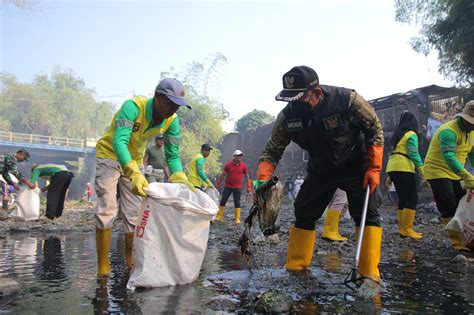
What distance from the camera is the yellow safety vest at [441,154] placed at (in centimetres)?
498

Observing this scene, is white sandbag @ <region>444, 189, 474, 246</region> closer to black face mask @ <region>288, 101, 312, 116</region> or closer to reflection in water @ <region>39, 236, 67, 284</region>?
black face mask @ <region>288, 101, 312, 116</region>

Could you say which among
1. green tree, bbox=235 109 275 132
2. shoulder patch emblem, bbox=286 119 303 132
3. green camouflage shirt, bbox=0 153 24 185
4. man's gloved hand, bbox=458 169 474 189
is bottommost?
green camouflage shirt, bbox=0 153 24 185

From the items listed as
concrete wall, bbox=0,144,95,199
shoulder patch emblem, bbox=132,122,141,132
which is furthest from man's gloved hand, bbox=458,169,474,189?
concrete wall, bbox=0,144,95,199

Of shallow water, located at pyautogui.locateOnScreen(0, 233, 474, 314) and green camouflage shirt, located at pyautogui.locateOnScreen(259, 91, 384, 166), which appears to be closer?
shallow water, located at pyautogui.locateOnScreen(0, 233, 474, 314)

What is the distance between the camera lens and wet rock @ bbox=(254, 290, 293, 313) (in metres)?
2.36

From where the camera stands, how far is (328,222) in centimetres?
594

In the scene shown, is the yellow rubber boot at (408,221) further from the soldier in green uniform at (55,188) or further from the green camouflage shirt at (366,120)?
the soldier in green uniform at (55,188)

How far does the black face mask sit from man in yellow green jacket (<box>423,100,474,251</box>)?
8.30ft

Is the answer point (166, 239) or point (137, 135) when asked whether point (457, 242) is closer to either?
point (166, 239)

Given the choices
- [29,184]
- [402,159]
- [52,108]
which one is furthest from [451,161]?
[52,108]

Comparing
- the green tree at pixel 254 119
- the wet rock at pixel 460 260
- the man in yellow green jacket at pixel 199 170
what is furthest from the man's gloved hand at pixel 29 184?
the green tree at pixel 254 119

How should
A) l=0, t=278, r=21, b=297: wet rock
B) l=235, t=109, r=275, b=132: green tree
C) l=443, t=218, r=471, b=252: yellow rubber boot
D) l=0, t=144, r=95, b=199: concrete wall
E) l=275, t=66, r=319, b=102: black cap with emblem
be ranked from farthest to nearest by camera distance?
1. l=235, t=109, r=275, b=132: green tree
2. l=0, t=144, r=95, b=199: concrete wall
3. l=443, t=218, r=471, b=252: yellow rubber boot
4. l=275, t=66, r=319, b=102: black cap with emblem
5. l=0, t=278, r=21, b=297: wet rock

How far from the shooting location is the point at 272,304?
Result: 238cm

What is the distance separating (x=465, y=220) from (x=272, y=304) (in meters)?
3.40
